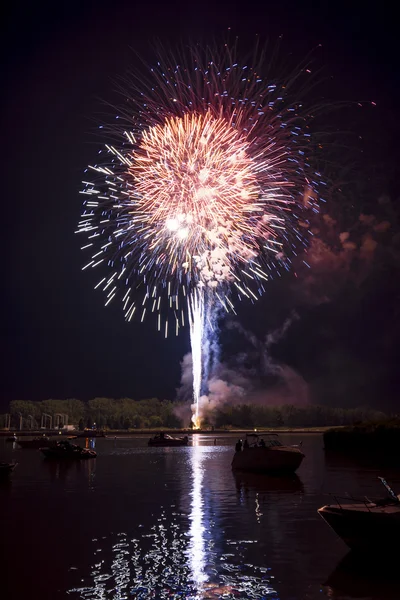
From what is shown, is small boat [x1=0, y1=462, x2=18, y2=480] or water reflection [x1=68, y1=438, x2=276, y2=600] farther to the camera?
small boat [x1=0, y1=462, x2=18, y2=480]

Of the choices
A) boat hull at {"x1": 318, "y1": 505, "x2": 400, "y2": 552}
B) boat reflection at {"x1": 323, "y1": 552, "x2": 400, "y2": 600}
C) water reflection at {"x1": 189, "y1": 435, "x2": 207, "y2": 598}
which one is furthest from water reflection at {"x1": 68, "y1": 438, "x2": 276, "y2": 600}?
boat hull at {"x1": 318, "y1": 505, "x2": 400, "y2": 552}

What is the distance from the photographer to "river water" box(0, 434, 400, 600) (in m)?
18.6

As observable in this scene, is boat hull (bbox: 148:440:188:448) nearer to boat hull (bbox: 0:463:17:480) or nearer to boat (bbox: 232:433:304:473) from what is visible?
boat (bbox: 232:433:304:473)

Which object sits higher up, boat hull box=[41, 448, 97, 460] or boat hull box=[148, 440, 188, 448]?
boat hull box=[41, 448, 97, 460]

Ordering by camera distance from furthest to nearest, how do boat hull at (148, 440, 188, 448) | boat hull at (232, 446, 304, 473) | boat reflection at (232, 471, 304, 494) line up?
boat hull at (148, 440, 188, 448) → boat hull at (232, 446, 304, 473) → boat reflection at (232, 471, 304, 494)

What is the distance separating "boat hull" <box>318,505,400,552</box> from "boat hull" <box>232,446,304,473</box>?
1306 inches

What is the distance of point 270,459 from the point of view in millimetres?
56344

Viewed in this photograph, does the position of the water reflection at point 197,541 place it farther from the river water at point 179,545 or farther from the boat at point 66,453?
the boat at point 66,453

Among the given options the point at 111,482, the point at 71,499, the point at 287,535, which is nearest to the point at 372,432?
the point at 111,482

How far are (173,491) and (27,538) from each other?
19.8 metres

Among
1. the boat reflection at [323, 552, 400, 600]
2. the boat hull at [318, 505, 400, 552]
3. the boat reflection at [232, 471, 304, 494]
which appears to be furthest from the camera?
the boat reflection at [232, 471, 304, 494]

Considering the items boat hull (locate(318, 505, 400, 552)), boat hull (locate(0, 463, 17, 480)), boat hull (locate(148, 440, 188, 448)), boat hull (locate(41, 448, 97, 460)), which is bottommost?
boat hull (locate(148, 440, 188, 448))

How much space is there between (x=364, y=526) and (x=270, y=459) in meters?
35.4

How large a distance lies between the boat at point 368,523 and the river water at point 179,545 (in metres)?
0.89
